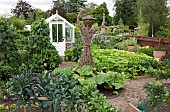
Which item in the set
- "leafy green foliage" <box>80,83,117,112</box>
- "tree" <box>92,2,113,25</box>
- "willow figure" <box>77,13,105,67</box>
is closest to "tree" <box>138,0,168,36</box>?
"tree" <box>92,2,113,25</box>

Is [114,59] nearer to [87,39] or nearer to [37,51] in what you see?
[87,39]

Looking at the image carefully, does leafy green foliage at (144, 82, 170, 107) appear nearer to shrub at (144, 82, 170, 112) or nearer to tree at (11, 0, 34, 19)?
shrub at (144, 82, 170, 112)

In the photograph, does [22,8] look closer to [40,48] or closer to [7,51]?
[40,48]

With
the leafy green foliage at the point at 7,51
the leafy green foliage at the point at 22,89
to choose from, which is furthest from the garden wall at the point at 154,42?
the leafy green foliage at the point at 22,89

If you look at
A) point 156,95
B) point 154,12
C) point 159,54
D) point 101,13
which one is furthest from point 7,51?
point 101,13

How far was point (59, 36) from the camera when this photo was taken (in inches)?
593

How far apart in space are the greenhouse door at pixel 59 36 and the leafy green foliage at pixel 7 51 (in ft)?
23.8

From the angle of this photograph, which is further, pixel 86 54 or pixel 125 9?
pixel 125 9

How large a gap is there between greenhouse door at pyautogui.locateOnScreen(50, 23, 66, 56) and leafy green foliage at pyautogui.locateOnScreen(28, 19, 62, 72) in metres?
5.29

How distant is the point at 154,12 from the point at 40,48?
55.6 ft

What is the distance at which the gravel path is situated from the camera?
5957 millimetres

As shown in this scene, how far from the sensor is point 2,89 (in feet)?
20.1

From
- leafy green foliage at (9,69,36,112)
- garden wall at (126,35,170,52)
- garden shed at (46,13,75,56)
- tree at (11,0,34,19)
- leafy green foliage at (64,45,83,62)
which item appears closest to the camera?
leafy green foliage at (9,69,36,112)

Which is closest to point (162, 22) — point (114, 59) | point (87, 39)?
point (114, 59)
